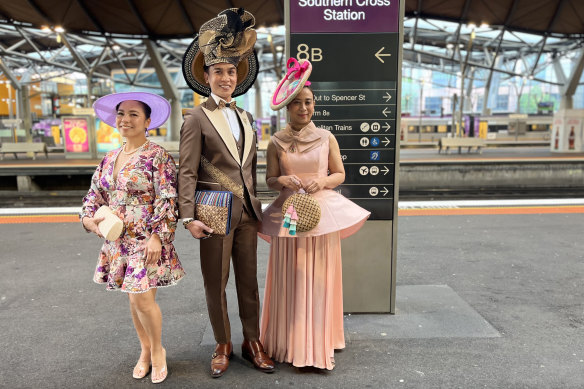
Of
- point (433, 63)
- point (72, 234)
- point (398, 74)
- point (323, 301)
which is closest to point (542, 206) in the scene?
point (398, 74)

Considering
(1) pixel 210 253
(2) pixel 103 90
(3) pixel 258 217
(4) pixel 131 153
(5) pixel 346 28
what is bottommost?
(1) pixel 210 253

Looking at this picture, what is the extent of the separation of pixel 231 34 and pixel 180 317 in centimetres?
243

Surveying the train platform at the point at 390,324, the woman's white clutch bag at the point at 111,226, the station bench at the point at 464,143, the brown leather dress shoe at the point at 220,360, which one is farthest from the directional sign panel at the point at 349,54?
the station bench at the point at 464,143

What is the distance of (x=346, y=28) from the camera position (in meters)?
3.33

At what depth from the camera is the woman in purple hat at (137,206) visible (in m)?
2.41

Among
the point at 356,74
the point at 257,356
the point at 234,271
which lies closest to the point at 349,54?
the point at 356,74

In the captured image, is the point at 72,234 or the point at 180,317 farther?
the point at 72,234

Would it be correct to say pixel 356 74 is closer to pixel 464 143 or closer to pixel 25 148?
pixel 464 143

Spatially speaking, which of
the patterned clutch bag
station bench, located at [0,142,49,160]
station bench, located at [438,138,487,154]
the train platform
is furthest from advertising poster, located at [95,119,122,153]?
the patterned clutch bag

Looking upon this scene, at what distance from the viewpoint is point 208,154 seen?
2521 millimetres

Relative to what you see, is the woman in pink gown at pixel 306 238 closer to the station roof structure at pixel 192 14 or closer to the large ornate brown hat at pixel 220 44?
the large ornate brown hat at pixel 220 44

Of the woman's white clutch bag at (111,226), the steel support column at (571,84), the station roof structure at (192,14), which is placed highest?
the station roof structure at (192,14)

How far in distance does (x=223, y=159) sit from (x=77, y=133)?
1748cm

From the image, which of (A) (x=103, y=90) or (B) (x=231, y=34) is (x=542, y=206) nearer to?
(B) (x=231, y=34)
